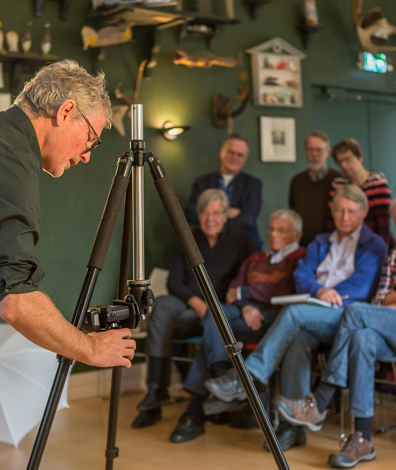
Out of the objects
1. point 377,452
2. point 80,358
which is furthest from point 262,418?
point 377,452

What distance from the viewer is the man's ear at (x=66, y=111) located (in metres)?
1.35

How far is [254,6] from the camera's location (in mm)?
4605

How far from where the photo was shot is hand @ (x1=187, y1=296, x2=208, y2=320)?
351 centimetres

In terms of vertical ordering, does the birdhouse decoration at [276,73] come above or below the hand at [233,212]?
above

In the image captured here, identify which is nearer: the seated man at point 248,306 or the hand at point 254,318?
the seated man at point 248,306

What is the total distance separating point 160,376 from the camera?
11.2 ft

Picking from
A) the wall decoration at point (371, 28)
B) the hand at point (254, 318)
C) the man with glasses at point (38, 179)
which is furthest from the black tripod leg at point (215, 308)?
the wall decoration at point (371, 28)

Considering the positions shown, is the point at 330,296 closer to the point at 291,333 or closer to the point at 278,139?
the point at 291,333

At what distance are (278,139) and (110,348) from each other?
3.53m

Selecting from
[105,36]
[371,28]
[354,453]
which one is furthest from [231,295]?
[371,28]

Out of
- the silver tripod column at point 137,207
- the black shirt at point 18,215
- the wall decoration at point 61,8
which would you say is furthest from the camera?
the wall decoration at point 61,8

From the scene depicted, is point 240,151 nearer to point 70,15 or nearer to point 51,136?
point 70,15

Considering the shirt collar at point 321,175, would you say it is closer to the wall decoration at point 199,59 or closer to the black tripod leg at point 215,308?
the wall decoration at point 199,59

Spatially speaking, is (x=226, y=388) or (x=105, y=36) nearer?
(x=226, y=388)
